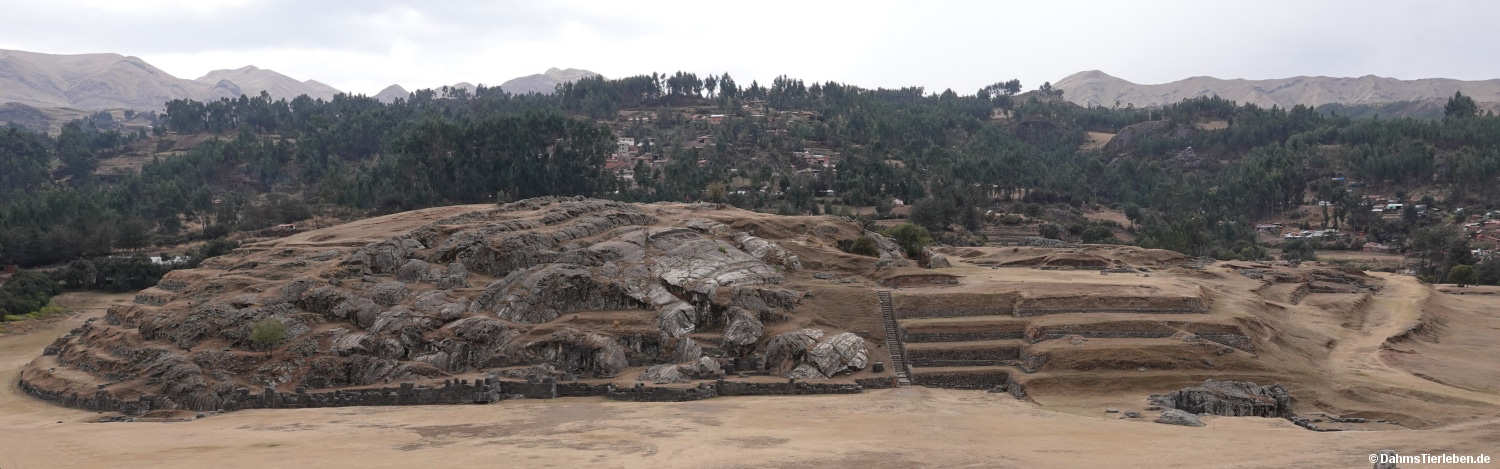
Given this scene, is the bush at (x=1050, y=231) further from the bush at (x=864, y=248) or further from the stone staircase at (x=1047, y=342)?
the stone staircase at (x=1047, y=342)

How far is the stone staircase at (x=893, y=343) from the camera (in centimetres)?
4570

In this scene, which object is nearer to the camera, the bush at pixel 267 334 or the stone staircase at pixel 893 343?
the stone staircase at pixel 893 343

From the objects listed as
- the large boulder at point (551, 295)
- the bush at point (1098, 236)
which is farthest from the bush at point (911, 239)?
the bush at point (1098, 236)

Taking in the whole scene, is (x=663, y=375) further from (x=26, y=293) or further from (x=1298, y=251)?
(x=1298, y=251)

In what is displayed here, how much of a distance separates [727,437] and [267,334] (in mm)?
24390

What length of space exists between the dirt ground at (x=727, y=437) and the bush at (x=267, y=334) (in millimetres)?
5511

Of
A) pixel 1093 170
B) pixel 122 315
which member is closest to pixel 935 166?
pixel 1093 170

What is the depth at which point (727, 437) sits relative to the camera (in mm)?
33969

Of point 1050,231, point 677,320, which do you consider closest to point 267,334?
point 677,320

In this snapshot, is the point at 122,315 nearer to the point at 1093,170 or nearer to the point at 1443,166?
the point at 1093,170

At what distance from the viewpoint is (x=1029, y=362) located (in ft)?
147

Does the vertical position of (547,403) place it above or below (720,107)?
below

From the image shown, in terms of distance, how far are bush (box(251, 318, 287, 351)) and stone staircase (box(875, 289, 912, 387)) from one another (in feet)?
90.9

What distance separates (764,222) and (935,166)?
221 feet
